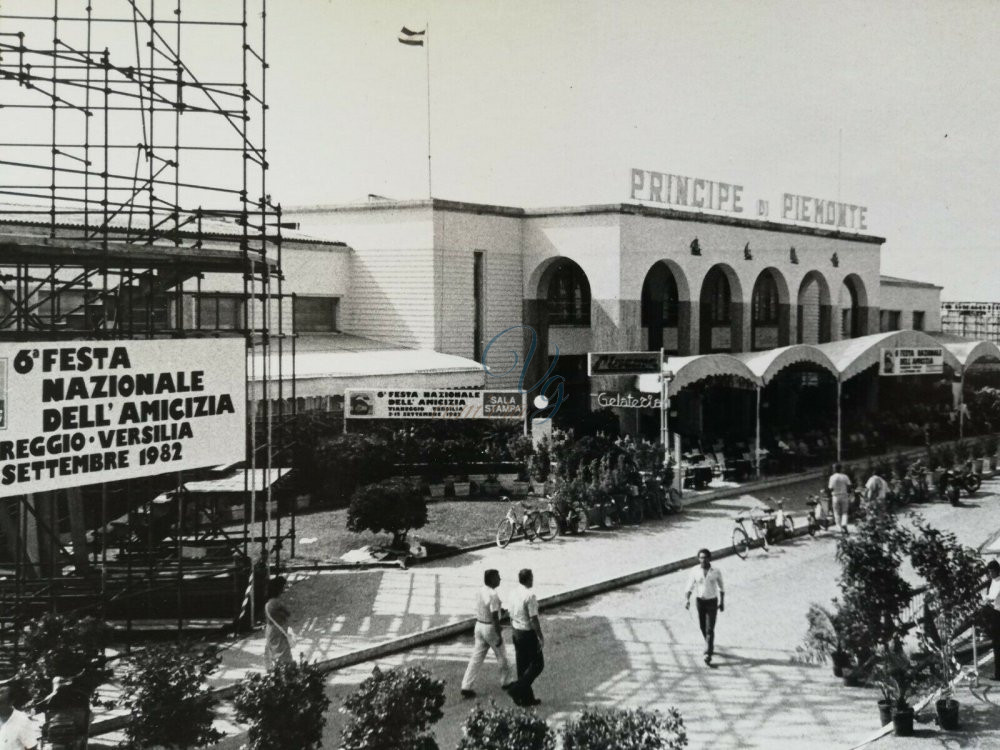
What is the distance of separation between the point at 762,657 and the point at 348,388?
14123 mm

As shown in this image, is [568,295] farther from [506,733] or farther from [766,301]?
[506,733]

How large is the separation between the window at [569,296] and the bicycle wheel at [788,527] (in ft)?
44.7

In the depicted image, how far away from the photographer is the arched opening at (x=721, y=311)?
35156 millimetres

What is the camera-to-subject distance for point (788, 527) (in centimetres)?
1938

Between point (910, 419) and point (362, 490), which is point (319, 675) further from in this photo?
point (910, 419)

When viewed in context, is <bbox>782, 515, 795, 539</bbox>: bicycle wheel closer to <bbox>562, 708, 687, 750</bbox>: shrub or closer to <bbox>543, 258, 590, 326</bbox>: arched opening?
<bbox>562, 708, 687, 750</bbox>: shrub

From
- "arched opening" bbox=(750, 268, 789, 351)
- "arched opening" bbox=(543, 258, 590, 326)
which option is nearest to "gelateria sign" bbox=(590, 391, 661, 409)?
"arched opening" bbox=(543, 258, 590, 326)

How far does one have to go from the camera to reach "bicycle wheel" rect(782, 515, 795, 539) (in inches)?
750

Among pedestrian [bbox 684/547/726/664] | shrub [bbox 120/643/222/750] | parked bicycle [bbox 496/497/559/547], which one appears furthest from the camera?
parked bicycle [bbox 496/497/559/547]

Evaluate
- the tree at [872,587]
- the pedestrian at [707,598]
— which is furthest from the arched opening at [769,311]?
the tree at [872,587]

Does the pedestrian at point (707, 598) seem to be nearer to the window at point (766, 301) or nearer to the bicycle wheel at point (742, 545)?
the bicycle wheel at point (742, 545)

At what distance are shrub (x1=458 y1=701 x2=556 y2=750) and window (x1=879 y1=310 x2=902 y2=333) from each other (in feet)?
142

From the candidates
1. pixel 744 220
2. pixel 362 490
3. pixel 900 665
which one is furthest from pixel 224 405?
pixel 744 220

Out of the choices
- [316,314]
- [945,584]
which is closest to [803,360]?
[316,314]
